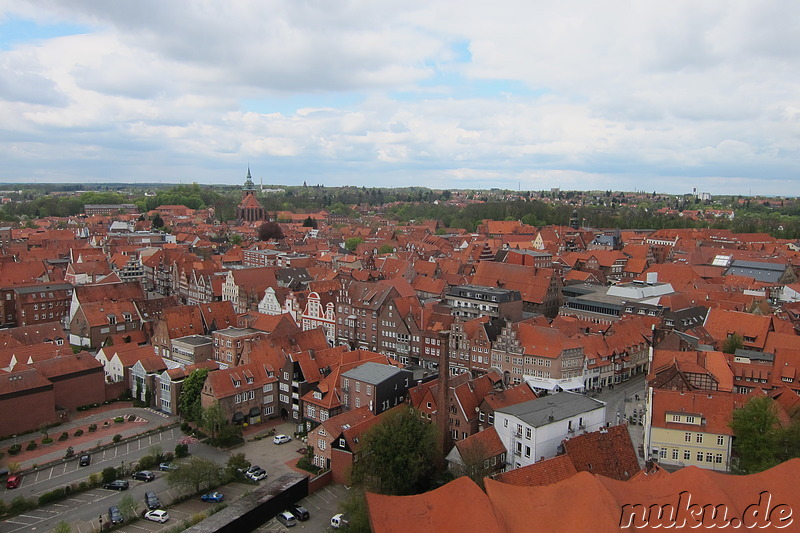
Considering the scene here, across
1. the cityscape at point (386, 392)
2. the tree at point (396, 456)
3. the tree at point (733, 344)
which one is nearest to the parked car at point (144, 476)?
the cityscape at point (386, 392)

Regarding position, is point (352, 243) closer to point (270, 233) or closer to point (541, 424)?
point (270, 233)

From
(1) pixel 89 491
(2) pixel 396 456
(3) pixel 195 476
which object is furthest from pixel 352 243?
Answer: (2) pixel 396 456

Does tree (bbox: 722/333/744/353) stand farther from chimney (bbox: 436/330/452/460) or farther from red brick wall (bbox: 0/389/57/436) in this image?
red brick wall (bbox: 0/389/57/436)

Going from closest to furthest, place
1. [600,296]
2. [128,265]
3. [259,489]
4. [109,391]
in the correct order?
1. [259,489]
2. [109,391]
3. [600,296]
4. [128,265]

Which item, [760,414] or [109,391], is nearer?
[760,414]

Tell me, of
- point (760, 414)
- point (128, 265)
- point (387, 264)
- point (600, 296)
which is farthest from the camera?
point (128, 265)

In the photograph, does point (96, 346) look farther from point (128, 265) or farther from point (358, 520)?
point (358, 520)

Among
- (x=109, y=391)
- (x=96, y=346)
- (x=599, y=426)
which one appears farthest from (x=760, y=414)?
(x=96, y=346)

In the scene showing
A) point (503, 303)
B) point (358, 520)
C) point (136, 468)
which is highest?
point (503, 303)
